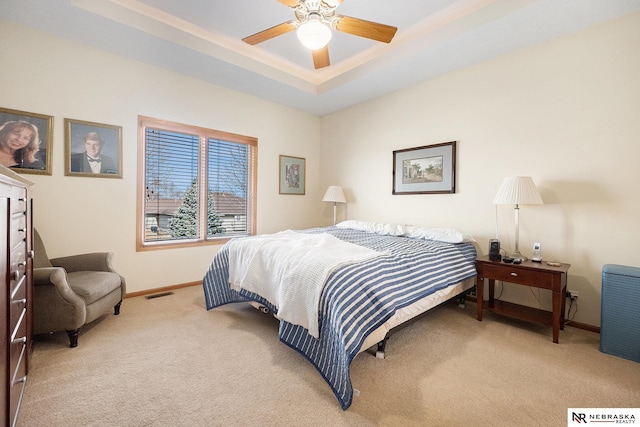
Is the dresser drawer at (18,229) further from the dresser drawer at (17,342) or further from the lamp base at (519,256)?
the lamp base at (519,256)

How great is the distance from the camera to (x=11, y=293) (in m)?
1.23

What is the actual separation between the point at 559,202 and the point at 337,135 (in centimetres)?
329

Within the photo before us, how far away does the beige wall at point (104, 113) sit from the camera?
275 centimetres

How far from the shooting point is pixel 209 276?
2.96 meters

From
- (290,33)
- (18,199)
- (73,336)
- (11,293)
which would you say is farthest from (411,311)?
(290,33)

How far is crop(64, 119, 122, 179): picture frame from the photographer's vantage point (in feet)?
9.67

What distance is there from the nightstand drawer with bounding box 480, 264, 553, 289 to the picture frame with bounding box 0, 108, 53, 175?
447 cm

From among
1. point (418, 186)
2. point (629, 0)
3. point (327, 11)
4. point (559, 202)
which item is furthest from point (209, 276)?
point (629, 0)

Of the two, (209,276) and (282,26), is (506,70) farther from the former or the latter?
(209,276)

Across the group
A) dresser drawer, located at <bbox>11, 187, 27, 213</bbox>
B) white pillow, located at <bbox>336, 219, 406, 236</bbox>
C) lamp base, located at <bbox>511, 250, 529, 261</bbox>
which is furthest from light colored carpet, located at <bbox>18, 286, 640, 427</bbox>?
white pillow, located at <bbox>336, 219, 406, 236</bbox>

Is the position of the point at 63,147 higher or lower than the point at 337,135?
lower

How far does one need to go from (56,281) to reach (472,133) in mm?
4253

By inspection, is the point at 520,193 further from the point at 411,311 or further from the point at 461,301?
the point at 411,311

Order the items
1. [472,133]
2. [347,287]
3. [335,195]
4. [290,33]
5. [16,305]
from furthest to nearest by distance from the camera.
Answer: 1. [335,195]
2. [472,133]
3. [290,33]
4. [347,287]
5. [16,305]
